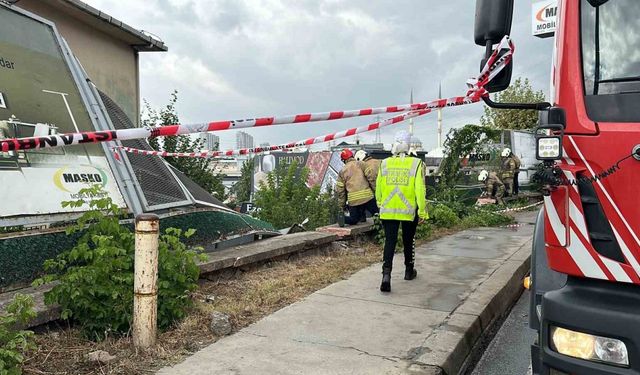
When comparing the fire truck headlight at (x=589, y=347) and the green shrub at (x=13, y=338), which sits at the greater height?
the fire truck headlight at (x=589, y=347)

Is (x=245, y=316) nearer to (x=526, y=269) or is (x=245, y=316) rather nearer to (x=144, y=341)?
(x=144, y=341)

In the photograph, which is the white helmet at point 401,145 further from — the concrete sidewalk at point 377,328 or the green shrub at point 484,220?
the green shrub at point 484,220

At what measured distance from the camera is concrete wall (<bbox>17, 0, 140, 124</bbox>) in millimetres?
10094

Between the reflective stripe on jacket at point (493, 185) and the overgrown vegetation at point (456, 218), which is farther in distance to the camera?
the reflective stripe on jacket at point (493, 185)

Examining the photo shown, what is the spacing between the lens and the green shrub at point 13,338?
2.70 metres

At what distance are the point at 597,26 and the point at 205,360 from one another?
300 cm

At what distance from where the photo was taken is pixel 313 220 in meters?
10.6

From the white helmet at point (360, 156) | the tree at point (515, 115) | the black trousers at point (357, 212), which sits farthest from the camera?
the tree at point (515, 115)

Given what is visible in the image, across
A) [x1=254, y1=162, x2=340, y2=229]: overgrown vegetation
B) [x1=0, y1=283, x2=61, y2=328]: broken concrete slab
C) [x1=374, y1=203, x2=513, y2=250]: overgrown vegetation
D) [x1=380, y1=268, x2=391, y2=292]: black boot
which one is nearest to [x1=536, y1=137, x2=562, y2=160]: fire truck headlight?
[x1=380, y1=268, x2=391, y2=292]: black boot

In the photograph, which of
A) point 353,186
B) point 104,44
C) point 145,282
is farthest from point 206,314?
point 104,44

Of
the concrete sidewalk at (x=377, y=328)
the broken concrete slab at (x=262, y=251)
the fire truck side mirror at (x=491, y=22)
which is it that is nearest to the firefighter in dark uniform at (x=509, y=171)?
the concrete sidewalk at (x=377, y=328)

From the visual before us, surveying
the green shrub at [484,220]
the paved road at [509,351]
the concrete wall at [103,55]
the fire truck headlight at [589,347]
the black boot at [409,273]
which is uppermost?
the concrete wall at [103,55]

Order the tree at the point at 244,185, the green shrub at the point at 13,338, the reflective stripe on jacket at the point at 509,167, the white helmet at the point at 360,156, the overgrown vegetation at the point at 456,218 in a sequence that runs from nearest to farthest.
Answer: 1. the green shrub at the point at 13,338
2. the white helmet at the point at 360,156
3. the overgrown vegetation at the point at 456,218
4. the reflective stripe on jacket at the point at 509,167
5. the tree at the point at 244,185

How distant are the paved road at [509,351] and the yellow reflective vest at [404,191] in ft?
4.42
